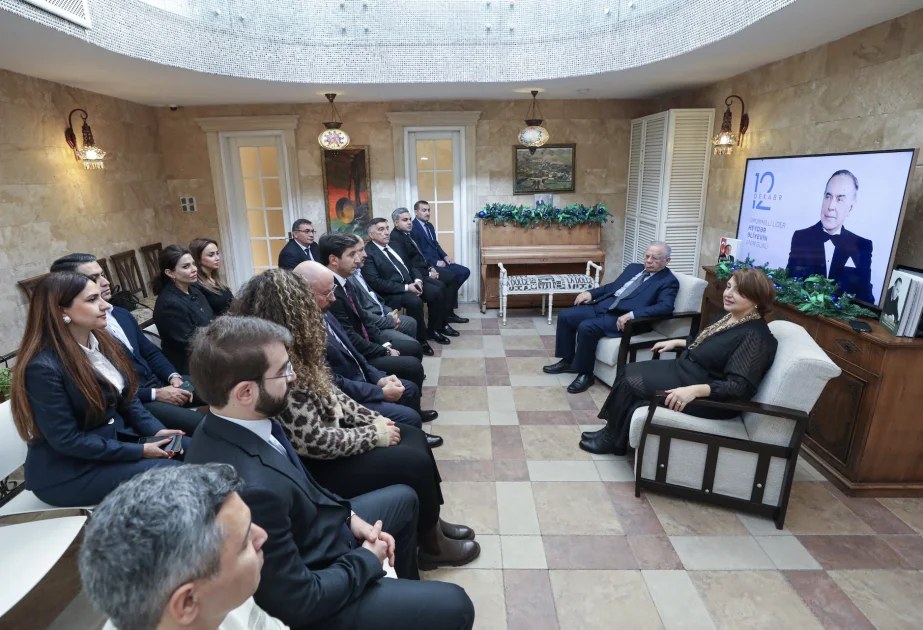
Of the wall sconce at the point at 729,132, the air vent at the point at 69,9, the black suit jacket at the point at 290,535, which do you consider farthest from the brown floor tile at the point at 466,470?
the wall sconce at the point at 729,132

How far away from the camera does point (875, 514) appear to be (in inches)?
100

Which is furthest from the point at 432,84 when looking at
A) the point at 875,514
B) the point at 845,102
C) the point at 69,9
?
the point at 875,514

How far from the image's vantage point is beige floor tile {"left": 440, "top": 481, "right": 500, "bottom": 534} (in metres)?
2.52

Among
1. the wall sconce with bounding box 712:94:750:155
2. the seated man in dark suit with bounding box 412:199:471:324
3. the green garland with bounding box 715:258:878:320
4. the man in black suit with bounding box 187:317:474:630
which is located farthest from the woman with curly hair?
the wall sconce with bounding box 712:94:750:155

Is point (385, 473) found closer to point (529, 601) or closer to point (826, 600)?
point (529, 601)

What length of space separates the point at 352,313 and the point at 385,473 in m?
1.38

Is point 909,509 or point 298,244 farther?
point 298,244

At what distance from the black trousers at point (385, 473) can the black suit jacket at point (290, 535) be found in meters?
0.45

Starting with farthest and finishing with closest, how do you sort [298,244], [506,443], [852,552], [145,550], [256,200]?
1. [256,200]
2. [298,244]
3. [506,443]
4. [852,552]
5. [145,550]

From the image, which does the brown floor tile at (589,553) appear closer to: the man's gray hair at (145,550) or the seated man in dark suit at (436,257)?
the man's gray hair at (145,550)

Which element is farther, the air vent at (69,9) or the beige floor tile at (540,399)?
the beige floor tile at (540,399)

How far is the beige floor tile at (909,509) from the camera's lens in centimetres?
248

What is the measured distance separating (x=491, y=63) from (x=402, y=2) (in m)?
0.97

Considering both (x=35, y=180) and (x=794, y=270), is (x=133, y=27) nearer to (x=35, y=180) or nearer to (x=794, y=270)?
(x=35, y=180)
